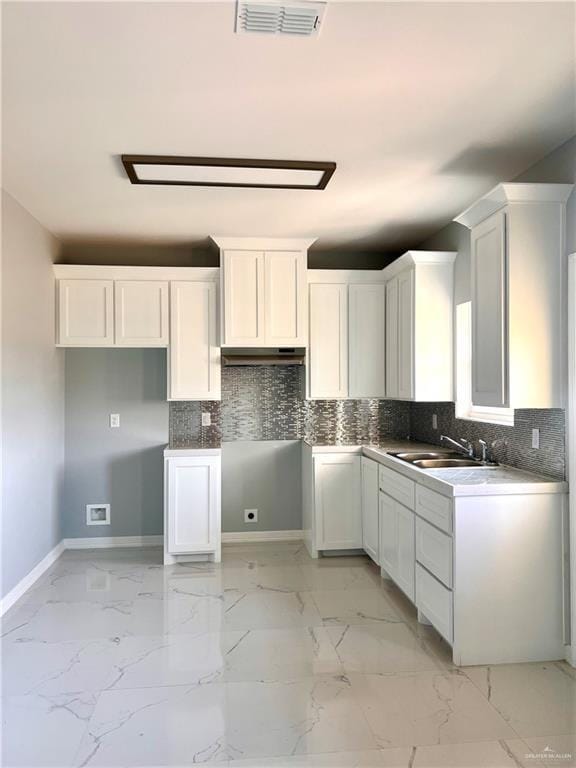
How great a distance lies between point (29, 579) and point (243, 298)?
2469 mm

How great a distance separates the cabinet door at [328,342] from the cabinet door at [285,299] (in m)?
0.17

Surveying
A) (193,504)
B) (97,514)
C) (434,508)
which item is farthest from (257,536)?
(434,508)

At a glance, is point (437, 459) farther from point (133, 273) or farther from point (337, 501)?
point (133, 273)

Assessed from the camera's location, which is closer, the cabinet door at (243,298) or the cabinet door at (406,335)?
the cabinet door at (406,335)

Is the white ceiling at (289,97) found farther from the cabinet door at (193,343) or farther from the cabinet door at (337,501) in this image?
the cabinet door at (337,501)

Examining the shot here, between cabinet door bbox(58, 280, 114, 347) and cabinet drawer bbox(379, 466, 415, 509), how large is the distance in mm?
2335

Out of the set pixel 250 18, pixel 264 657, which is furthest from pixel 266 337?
pixel 250 18

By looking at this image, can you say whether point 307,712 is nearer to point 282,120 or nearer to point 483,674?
point 483,674

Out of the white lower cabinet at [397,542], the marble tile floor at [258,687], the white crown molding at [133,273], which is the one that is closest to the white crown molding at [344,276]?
the white crown molding at [133,273]

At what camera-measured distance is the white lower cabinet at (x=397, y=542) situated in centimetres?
317

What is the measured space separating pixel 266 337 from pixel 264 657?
231cm

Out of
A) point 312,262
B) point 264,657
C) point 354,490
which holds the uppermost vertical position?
point 312,262

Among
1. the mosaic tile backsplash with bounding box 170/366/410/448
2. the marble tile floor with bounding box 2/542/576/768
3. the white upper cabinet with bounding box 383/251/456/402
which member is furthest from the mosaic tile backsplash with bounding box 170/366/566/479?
the marble tile floor with bounding box 2/542/576/768

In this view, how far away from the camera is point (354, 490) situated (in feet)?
13.9
